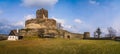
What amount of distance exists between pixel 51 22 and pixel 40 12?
21.6 ft

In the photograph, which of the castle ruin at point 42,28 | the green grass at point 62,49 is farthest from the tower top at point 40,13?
the green grass at point 62,49

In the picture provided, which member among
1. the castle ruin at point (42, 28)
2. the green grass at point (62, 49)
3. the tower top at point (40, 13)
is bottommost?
the green grass at point (62, 49)

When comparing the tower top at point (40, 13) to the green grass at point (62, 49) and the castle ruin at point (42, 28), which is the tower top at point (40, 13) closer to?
the castle ruin at point (42, 28)

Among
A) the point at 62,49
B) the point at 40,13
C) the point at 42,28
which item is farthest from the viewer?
the point at 40,13

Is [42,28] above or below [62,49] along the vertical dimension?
above

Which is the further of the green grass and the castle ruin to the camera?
the castle ruin

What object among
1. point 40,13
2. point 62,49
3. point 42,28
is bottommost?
point 62,49

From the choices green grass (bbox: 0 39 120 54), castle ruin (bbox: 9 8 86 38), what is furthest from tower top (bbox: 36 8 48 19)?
green grass (bbox: 0 39 120 54)

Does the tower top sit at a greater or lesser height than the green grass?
greater

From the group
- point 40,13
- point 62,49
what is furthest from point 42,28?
point 62,49

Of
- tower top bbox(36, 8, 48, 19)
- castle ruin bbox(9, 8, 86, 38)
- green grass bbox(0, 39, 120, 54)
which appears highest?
tower top bbox(36, 8, 48, 19)

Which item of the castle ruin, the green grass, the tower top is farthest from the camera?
the tower top

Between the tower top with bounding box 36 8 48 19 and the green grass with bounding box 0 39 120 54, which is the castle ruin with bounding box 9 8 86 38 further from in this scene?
the green grass with bounding box 0 39 120 54

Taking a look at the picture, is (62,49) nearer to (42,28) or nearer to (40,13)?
(42,28)
